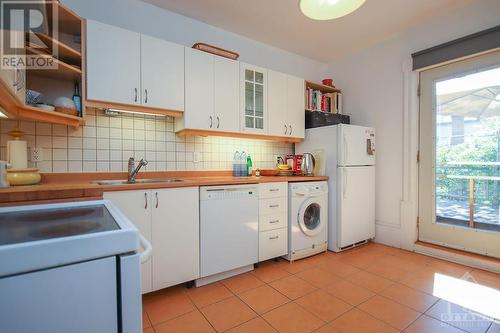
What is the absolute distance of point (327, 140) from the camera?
110 inches

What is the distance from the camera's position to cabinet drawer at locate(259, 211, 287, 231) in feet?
7.55

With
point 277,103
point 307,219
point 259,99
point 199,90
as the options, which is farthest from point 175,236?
point 277,103

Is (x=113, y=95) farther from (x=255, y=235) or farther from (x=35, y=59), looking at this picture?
(x=255, y=235)

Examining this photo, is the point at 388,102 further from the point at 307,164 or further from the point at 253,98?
the point at 253,98

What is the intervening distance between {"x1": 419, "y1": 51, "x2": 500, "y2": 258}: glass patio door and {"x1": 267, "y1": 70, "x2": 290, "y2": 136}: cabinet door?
1.55 metres

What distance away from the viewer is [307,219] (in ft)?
8.97

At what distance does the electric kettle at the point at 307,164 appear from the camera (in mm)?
2811

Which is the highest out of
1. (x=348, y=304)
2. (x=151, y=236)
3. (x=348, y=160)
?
(x=348, y=160)

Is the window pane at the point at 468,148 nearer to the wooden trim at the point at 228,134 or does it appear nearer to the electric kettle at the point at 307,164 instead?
the electric kettle at the point at 307,164

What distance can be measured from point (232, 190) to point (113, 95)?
1.20 meters

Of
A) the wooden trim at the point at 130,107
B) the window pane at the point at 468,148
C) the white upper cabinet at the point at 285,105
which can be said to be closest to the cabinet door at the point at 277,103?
the white upper cabinet at the point at 285,105

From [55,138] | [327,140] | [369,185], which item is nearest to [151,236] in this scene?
[55,138]

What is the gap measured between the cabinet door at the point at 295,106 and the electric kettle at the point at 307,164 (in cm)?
30

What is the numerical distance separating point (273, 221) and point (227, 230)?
0.52 m
